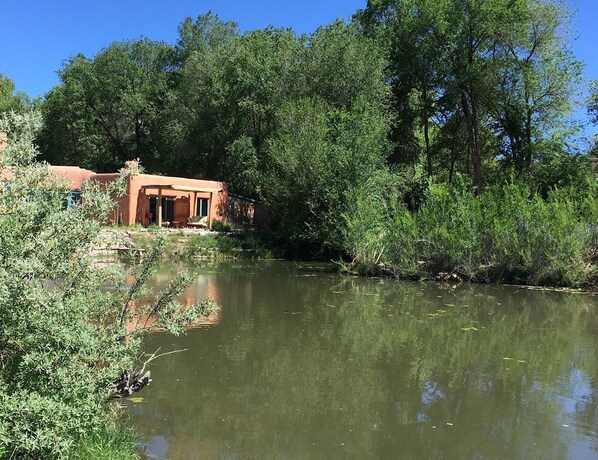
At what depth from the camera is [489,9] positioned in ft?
100

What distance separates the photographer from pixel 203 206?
35344 mm

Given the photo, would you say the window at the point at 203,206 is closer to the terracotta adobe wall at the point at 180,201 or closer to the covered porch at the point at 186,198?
the covered porch at the point at 186,198

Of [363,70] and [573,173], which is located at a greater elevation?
[363,70]

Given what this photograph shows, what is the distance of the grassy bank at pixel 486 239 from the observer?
56.2 feet

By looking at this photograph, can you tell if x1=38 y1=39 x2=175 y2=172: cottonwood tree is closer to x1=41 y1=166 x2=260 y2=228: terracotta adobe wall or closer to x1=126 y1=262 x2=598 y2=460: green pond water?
x1=41 y1=166 x2=260 y2=228: terracotta adobe wall

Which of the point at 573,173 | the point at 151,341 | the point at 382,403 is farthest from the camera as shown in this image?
the point at 573,173

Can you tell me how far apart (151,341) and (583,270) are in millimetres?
14263

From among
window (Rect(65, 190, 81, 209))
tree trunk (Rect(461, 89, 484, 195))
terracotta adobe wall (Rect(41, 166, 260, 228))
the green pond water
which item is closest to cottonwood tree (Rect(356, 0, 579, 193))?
tree trunk (Rect(461, 89, 484, 195))

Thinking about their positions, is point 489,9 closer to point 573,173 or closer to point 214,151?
point 573,173

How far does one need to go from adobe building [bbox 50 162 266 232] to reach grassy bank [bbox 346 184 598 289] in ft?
50.0

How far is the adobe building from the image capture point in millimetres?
31250

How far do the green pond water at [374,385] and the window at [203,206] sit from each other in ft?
72.7

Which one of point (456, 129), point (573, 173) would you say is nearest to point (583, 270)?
point (573, 173)

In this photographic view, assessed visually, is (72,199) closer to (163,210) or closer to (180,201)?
(163,210)
